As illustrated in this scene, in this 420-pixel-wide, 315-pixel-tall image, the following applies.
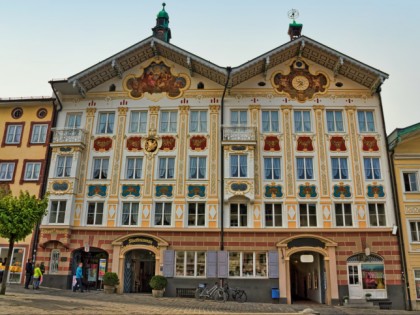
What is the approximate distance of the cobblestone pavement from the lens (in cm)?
1711

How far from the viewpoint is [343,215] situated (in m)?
27.8

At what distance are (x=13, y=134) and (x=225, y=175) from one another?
Answer: 17.2 meters

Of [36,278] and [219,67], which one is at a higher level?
[219,67]

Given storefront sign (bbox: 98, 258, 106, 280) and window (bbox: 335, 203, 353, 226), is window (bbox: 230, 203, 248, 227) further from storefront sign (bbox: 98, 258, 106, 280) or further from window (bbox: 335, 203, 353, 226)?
storefront sign (bbox: 98, 258, 106, 280)

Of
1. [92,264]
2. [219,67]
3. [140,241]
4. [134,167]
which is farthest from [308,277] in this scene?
[219,67]

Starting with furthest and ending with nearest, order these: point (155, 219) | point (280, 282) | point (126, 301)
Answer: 1. point (155, 219)
2. point (280, 282)
3. point (126, 301)

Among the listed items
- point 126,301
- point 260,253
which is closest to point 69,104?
point 126,301

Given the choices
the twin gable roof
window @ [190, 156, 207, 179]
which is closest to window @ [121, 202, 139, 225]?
window @ [190, 156, 207, 179]

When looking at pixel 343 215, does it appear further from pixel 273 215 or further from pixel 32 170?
pixel 32 170

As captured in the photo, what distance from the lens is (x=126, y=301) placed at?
22266 mm

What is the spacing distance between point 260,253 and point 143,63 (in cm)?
1740

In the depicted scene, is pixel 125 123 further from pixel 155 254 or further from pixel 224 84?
pixel 155 254

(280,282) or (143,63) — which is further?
(143,63)

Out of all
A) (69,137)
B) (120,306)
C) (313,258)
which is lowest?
(120,306)
